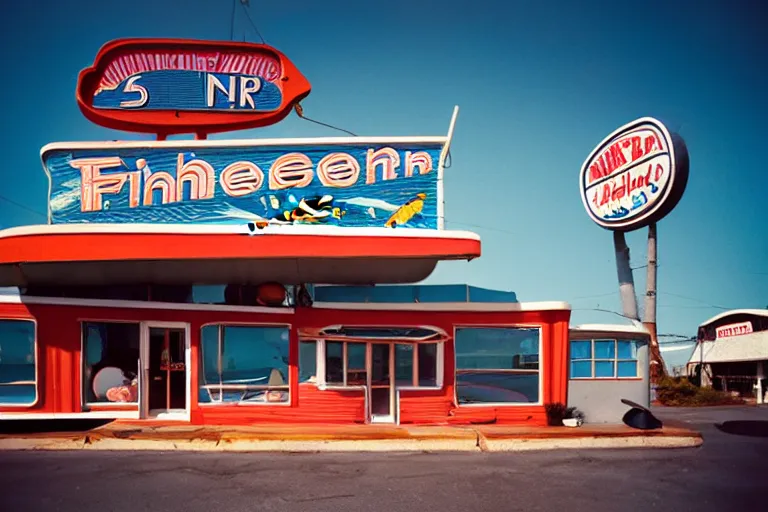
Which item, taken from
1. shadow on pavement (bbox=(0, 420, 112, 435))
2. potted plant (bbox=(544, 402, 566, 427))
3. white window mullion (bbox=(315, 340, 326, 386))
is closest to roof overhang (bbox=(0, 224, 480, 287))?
white window mullion (bbox=(315, 340, 326, 386))

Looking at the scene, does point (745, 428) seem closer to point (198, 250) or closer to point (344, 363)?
point (344, 363)

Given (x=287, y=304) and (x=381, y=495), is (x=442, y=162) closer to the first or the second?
(x=287, y=304)

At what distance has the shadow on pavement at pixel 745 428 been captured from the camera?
14693 millimetres

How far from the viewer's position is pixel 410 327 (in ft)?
42.3

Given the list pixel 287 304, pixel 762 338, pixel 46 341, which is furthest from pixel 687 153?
pixel 46 341

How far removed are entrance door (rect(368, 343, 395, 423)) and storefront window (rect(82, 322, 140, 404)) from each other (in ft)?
16.1

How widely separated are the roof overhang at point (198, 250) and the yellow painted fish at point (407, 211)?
73 centimetres

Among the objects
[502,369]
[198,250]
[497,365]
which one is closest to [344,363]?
[497,365]

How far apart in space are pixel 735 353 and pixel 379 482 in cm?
3173

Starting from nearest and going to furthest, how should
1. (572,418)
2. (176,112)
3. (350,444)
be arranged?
(350,444) → (572,418) → (176,112)

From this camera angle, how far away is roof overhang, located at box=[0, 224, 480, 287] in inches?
441

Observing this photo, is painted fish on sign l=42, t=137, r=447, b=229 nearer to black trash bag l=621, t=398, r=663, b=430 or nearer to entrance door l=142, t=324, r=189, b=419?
entrance door l=142, t=324, r=189, b=419

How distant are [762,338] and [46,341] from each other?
109 feet

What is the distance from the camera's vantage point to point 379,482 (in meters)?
8.54
